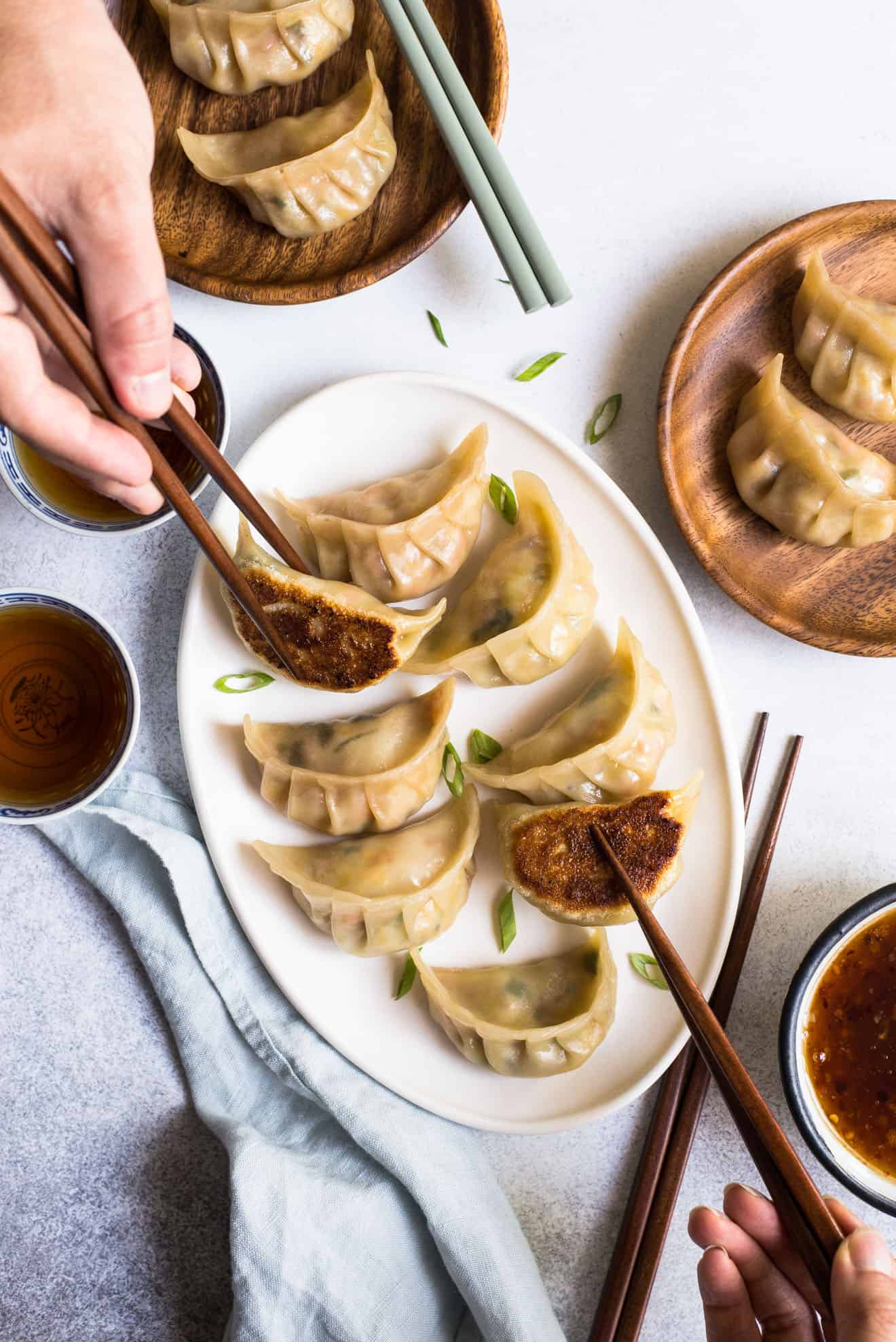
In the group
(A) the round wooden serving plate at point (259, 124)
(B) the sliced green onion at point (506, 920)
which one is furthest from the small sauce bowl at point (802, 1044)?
(A) the round wooden serving plate at point (259, 124)

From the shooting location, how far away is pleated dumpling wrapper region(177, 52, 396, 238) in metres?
2.30

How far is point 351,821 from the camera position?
2459 millimetres

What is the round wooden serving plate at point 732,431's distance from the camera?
2441 millimetres

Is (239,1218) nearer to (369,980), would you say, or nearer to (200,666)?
(369,980)

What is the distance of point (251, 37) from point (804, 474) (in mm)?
1604

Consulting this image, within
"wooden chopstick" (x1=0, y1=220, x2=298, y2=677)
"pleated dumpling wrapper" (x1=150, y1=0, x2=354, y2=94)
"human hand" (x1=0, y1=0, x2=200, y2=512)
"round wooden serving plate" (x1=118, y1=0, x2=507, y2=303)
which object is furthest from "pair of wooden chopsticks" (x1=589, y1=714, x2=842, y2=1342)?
"pleated dumpling wrapper" (x1=150, y1=0, x2=354, y2=94)

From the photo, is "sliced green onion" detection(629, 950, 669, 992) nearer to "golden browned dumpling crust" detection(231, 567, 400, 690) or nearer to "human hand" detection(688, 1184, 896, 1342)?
"human hand" detection(688, 1184, 896, 1342)

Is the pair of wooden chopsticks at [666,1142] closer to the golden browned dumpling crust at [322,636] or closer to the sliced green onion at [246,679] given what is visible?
the golden browned dumpling crust at [322,636]

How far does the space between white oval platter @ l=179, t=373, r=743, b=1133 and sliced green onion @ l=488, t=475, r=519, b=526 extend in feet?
0.12

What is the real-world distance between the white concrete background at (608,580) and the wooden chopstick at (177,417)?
0.92ft

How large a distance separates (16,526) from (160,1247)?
1.81 meters

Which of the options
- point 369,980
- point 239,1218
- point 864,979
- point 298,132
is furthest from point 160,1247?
point 298,132

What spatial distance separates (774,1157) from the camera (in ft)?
5.66

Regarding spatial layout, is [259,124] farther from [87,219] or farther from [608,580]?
[608,580]
